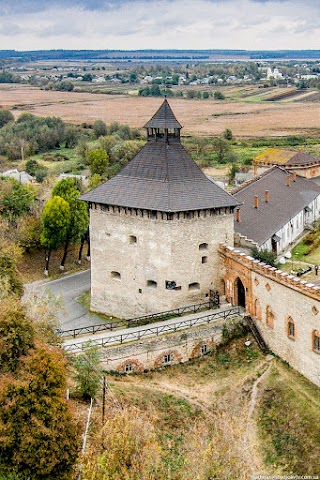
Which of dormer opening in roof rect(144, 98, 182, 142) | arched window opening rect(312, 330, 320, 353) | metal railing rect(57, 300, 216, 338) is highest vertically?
dormer opening in roof rect(144, 98, 182, 142)

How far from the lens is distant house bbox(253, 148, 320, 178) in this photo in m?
61.8

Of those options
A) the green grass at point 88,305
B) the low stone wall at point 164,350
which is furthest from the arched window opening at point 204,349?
the green grass at point 88,305

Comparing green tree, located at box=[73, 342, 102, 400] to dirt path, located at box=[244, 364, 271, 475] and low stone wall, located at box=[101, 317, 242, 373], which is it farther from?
dirt path, located at box=[244, 364, 271, 475]

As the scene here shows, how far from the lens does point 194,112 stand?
485 feet

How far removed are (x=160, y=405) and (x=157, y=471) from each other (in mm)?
11063

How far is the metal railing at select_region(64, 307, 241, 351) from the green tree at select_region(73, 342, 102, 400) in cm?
219

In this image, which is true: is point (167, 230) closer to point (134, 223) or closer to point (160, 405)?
point (134, 223)

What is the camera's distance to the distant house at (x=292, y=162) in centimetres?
6178

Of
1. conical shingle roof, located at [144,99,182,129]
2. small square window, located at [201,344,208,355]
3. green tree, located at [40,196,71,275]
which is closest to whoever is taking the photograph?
small square window, located at [201,344,208,355]

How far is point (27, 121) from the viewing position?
118 metres

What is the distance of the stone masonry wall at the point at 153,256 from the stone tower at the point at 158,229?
0.06 m

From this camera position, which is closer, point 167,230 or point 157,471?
point 157,471

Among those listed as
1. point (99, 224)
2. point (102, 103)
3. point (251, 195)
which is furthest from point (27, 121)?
point (99, 224)

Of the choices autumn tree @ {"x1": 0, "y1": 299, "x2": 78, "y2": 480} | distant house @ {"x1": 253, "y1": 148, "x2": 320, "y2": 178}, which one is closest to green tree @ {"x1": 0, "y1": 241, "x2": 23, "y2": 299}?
autumn tree @ {"x1": 0, "y1": 299, "x2": 78, "y2": 480}
